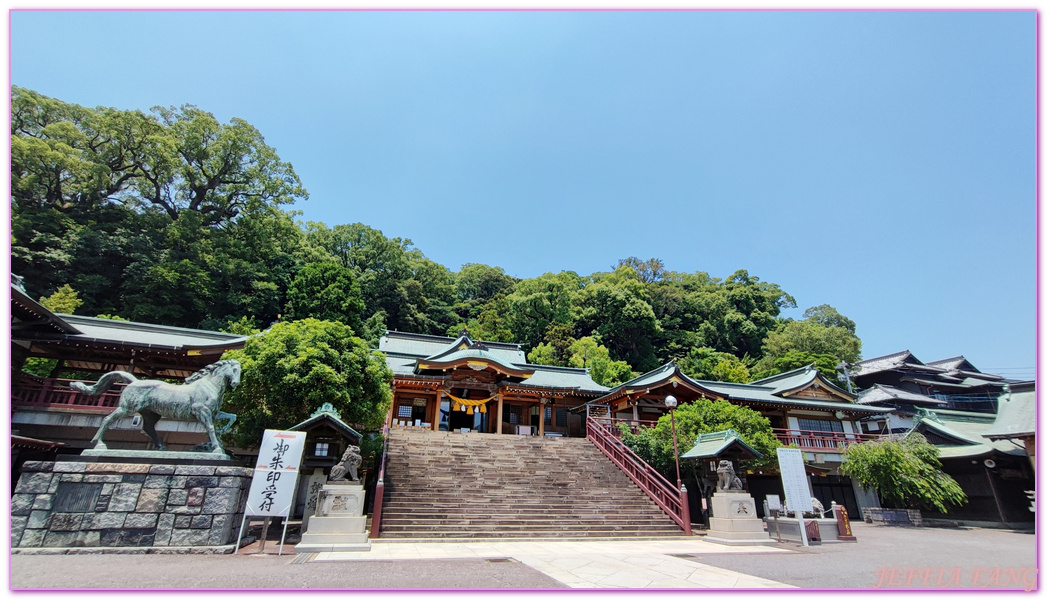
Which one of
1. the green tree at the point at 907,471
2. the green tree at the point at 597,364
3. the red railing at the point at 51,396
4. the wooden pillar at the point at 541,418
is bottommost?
the green tree at the point at 907,471

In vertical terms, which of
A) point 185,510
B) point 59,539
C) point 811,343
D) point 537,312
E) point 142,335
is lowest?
→ point 59,539

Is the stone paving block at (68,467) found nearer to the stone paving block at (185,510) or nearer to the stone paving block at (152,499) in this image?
the stone paving block at (152,499)

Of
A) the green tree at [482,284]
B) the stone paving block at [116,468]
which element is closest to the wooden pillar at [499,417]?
the stone paving block at [116,468]

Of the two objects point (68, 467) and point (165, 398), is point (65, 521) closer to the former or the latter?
point (68, 467)

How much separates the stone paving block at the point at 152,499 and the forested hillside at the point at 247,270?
937 inches

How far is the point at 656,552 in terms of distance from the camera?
9.17 meters

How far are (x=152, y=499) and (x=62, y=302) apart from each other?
26.6m

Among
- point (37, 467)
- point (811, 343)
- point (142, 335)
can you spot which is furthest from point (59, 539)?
point (811, 343)

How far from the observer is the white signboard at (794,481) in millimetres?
10734

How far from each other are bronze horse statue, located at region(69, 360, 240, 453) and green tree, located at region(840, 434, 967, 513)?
20203 mm

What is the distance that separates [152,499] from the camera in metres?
7.24

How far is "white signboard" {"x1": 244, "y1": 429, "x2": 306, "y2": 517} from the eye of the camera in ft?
26.4

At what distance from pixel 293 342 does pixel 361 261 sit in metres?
36.7

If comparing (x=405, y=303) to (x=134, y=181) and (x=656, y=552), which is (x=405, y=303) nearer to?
(x=134, y=181)
